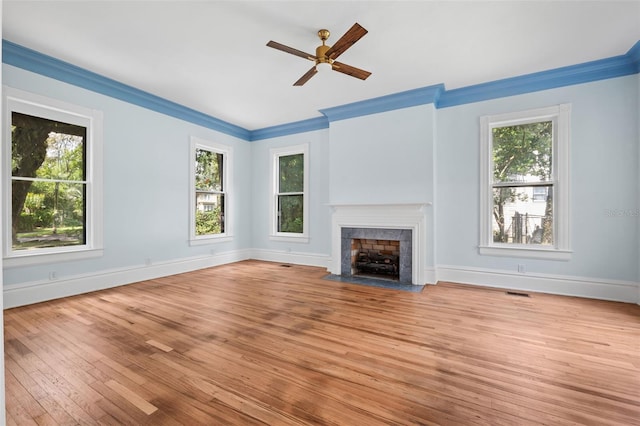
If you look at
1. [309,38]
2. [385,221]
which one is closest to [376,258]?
[385,221]

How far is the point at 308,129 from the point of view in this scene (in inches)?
245

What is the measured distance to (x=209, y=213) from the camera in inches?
243

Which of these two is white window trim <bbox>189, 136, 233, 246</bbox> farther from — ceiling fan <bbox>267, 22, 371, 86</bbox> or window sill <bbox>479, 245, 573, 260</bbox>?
window sill <bbox>479, 245, 573, 260</bbox>

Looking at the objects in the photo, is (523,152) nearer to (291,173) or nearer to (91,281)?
(291,173)

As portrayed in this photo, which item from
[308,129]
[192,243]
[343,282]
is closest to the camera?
[343,282]

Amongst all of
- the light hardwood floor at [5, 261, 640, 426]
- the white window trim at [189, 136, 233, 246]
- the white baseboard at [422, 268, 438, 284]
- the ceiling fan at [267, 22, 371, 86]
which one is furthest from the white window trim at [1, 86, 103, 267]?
the white baseboard at [422, 268, 438, 284]

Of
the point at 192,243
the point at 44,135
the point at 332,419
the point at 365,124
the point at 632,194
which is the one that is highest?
the point at 365,124

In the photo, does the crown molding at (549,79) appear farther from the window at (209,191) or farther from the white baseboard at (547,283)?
the window at (209,191)

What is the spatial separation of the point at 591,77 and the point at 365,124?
292 centimetres

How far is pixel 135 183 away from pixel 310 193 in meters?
2.91

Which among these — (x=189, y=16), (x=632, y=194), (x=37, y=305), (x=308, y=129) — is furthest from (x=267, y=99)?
(x=632, y=194)

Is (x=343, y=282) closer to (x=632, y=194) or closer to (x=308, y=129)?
(x=308, y=129)

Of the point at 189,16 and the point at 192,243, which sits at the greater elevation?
the point at 189,16

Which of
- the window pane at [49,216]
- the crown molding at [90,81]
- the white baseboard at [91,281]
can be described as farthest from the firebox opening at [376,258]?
the window pane at [49,216]
